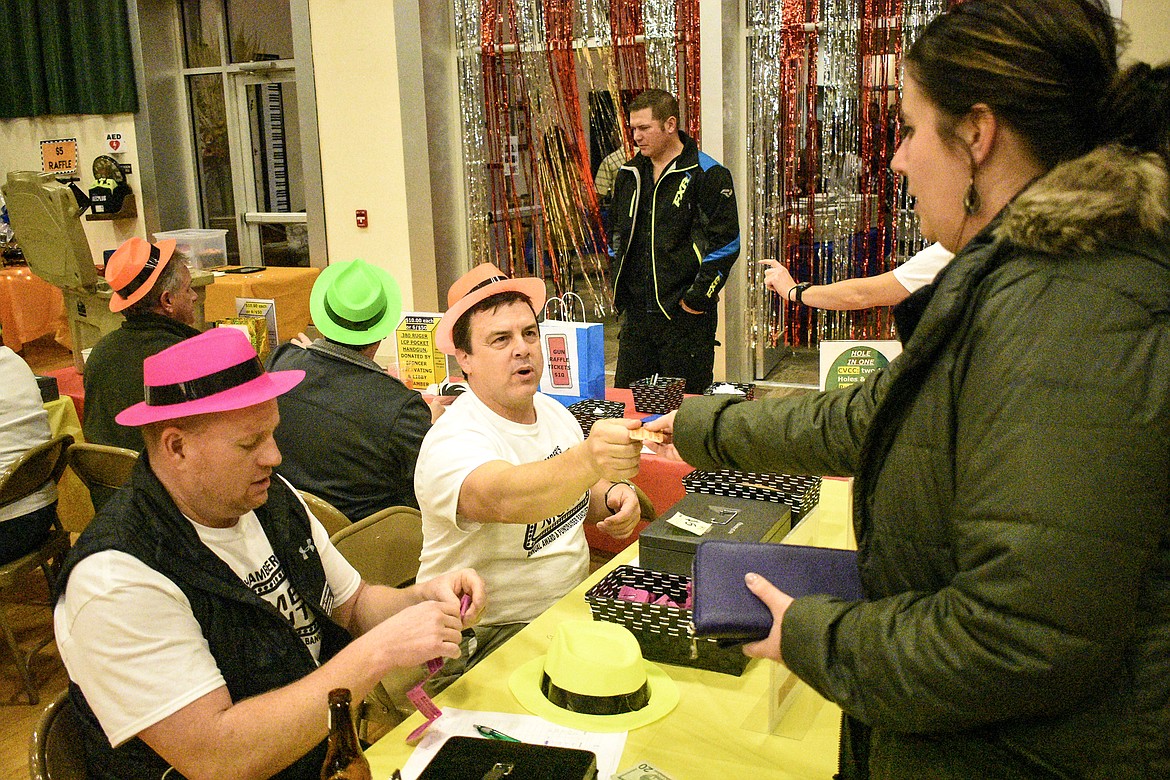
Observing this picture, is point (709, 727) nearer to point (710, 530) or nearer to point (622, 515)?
point (710, 530)

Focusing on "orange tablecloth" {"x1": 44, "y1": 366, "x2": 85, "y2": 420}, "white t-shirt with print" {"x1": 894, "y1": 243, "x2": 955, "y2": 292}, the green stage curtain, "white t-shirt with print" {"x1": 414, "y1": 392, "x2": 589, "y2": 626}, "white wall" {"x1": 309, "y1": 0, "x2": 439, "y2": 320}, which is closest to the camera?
"white t-shirt with print" {"x1": 414, "y1": 392, "x2": 589, "y2": 626}

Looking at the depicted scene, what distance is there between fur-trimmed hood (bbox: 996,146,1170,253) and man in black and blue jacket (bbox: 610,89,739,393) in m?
3.97

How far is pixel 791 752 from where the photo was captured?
5.21ft

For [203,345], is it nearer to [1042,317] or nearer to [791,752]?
[791,752]

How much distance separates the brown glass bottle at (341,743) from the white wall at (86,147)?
795cm

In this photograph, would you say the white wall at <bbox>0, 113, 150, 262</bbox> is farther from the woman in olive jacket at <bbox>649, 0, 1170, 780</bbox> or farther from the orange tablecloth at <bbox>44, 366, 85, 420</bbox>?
the woman in olive jacket at <bbox>649, 0, 1170, 780</bbox>

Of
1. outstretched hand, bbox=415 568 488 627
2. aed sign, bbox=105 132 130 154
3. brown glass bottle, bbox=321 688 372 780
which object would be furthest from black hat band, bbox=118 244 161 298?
aed sign, bbox=105 132 130 154

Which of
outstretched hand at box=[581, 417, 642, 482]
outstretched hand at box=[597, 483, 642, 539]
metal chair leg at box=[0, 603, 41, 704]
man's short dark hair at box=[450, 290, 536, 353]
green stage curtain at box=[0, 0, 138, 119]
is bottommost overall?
metal chair leg at box=[0, 603, 41, 704]

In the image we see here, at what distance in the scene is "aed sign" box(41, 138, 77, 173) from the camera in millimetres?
8648

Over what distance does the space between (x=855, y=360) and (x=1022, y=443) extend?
6.45 ft

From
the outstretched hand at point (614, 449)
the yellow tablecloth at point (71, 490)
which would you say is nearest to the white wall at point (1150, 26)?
the outstretched hand at point (614, 449)

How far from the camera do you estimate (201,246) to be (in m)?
6.91

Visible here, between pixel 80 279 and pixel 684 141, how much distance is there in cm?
326

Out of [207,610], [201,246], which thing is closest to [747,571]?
[207,610]
